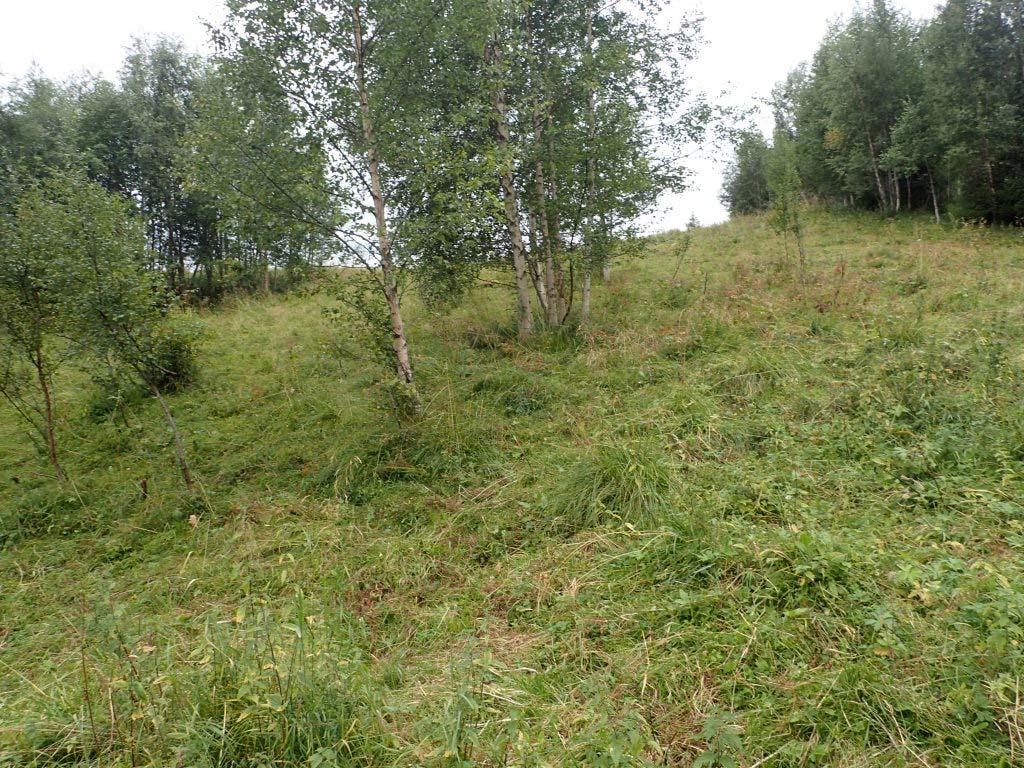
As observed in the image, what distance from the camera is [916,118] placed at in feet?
67.5

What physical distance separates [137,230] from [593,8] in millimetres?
9817

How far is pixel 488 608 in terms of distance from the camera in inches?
181

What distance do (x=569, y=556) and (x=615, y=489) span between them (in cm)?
96

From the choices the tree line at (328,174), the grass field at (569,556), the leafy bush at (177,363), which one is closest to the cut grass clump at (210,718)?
the grass field at (569,556)

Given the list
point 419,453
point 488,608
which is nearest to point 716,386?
point 419,453

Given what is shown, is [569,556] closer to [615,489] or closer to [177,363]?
[615,489]

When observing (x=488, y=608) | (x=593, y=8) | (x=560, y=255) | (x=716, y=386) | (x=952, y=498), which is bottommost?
(x=488, y=608)

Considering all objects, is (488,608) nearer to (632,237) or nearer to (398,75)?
(398,75)

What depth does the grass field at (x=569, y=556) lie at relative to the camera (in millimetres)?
2857

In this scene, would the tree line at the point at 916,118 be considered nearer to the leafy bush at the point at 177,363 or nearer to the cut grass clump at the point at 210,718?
the leafy bush at the point at 177,363

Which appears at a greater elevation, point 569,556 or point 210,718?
point 210,718

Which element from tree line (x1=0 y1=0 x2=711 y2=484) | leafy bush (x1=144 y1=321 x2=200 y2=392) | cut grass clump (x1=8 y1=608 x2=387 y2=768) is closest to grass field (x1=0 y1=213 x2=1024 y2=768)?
cut grass clump (x1=8 y1=608 x2=387 y2=768)

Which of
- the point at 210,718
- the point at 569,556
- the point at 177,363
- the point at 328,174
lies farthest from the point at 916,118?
the point at 210,718

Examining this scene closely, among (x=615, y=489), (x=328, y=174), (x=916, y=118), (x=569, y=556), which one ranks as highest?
(x=916, y=118)
